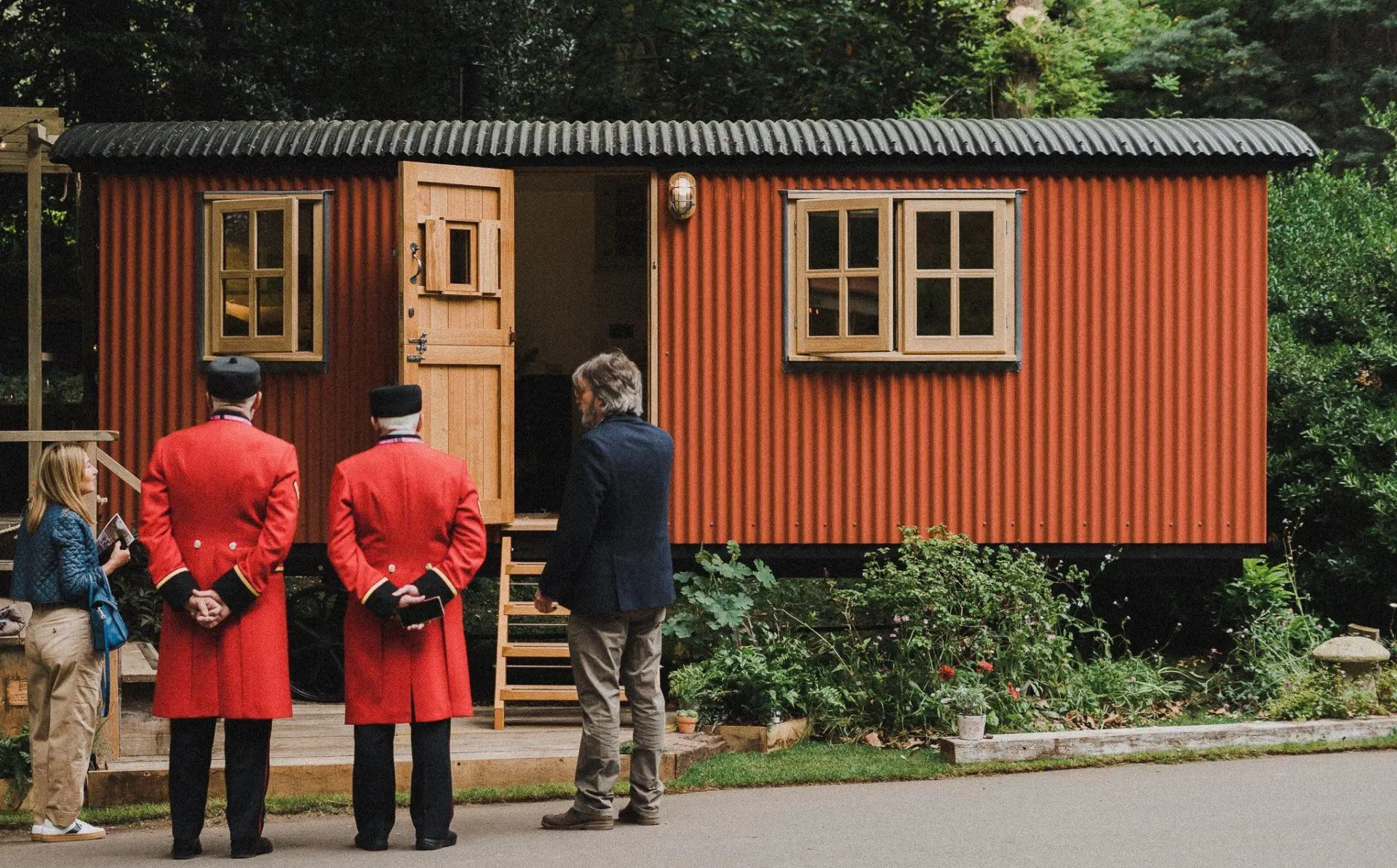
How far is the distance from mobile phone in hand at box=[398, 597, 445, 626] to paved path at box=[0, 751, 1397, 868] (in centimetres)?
88

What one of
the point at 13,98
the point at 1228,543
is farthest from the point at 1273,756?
the point at 13,98

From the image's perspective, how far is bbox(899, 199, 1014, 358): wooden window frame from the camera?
915 cm

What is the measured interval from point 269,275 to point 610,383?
394 cm

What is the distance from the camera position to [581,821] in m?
5.98

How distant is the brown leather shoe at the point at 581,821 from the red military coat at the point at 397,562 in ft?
2.22

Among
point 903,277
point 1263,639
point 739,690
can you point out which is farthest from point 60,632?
point 1263,639

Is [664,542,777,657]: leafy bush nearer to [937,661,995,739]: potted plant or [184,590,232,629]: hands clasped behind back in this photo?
[937,661,995,739]: potted plant

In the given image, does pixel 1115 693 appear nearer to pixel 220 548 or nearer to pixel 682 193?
pixel 682 193

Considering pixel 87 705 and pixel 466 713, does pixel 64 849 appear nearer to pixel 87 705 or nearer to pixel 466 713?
pixel 87 705

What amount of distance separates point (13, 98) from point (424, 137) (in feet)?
30.2

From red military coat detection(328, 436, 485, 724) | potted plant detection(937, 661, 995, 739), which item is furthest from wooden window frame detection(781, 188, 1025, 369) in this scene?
red military coat detection(328, 436, 485, 724)

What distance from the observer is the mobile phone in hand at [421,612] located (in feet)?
18.4

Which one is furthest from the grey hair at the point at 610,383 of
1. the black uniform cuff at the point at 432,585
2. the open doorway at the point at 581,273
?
the open doorway at the point at 581,273

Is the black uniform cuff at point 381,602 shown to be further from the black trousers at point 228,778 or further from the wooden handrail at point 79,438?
the wooden handrail at point 79,438
